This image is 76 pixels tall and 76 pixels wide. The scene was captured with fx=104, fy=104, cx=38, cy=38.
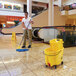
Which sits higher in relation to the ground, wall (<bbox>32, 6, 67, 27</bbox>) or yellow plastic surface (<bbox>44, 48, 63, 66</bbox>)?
wall (<bbox>32, 6, 67, 27</bbox>)

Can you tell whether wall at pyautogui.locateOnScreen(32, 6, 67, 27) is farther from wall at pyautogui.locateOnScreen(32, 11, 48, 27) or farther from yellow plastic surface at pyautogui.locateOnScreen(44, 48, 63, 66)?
yellow plastic surface at pyautogui.locateOnScreen(44, 48, 63, 66)

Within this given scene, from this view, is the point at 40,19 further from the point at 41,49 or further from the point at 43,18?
the point at 41,49

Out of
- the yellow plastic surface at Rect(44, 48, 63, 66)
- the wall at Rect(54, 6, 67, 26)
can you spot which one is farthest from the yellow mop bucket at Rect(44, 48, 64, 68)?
the wall at Rect(54, 6, 67, 26)

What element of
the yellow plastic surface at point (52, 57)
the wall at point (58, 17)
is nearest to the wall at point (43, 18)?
the wall at point (58, 17)

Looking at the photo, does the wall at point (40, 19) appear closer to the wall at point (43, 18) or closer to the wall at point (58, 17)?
the wall at point (43, 18)

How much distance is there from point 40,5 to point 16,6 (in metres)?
6.19

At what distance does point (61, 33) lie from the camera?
5.14m

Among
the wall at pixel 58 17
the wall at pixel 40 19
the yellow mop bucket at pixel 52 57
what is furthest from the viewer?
the wall at pixel 58 17

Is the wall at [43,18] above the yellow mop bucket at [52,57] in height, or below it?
above

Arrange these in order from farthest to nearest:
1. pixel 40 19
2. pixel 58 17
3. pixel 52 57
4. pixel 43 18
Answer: pixel 58 17 < pixel 43 18 < pixel 40 19 < pixel 52 57

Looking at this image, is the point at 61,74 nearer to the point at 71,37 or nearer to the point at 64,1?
the point at 71,37

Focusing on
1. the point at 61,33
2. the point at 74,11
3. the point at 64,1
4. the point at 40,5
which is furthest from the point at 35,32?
the point at 40,5

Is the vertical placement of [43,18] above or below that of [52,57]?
above

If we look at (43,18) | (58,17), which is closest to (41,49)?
(43,18)
